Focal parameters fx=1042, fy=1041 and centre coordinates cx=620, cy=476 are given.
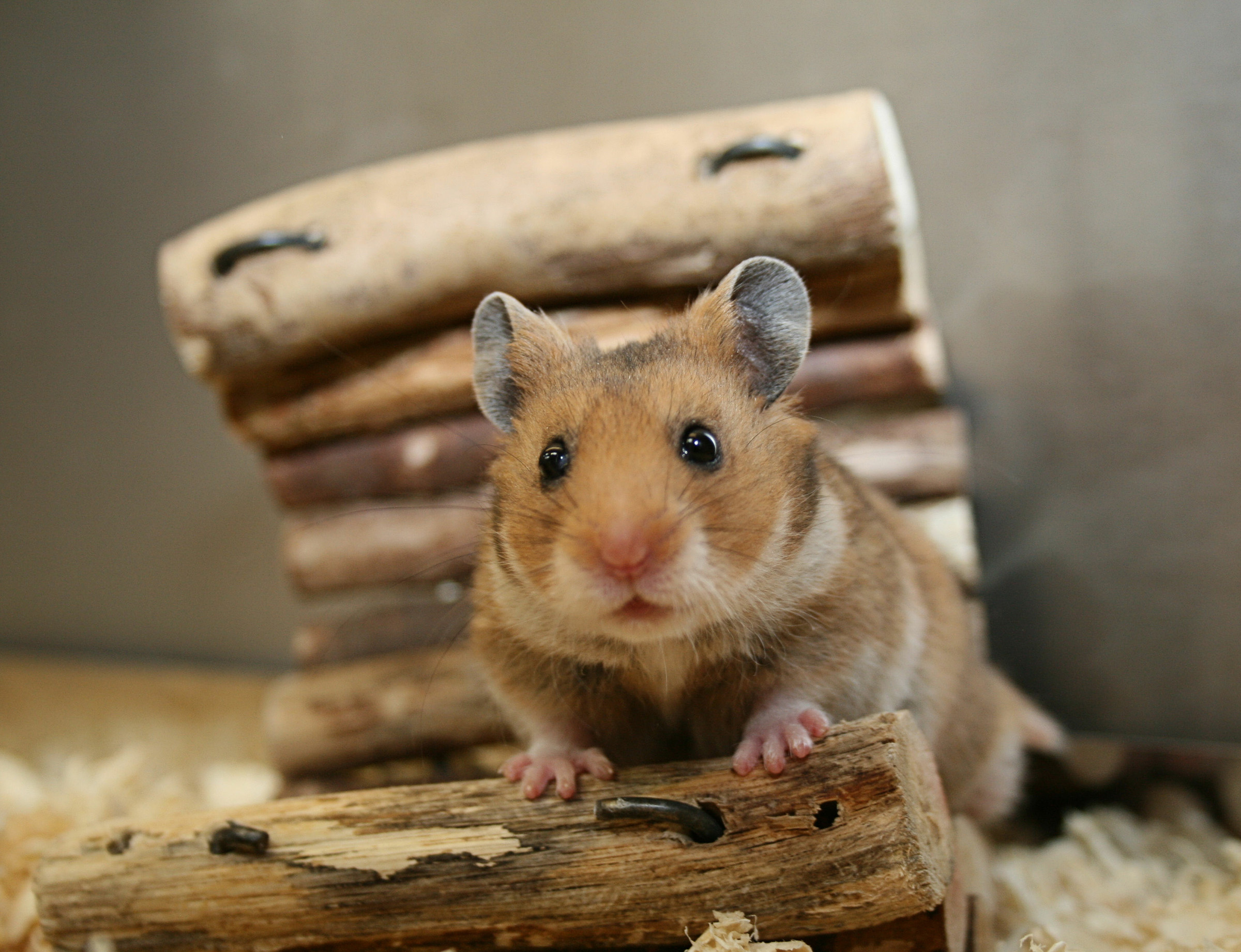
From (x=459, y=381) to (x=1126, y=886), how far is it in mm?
2501

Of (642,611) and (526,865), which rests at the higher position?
(642,611)

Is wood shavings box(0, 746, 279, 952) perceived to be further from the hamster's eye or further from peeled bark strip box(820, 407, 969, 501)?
peeled bark strip box(820, 407, 969, 501)

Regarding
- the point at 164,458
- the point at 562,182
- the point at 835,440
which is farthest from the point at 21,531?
the point at 835,440

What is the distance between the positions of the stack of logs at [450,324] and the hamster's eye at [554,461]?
99 centimetres

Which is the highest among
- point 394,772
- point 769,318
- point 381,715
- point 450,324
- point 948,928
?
point 450,324

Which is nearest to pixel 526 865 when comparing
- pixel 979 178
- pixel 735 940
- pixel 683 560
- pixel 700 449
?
pixel 735 940

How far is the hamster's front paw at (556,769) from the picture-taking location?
6.90 feet

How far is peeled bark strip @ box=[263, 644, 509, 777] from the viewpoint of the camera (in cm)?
354

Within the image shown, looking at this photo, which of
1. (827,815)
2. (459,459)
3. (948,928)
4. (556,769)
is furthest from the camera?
(459,459)

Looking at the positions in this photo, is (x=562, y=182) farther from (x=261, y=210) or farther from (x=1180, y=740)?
(x=1180, y=740)

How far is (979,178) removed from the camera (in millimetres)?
3525

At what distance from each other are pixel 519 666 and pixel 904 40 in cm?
241

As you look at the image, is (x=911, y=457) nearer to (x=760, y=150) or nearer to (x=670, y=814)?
(x=760, y=150)

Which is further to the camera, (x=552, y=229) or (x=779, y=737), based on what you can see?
(x=552, y=229)
